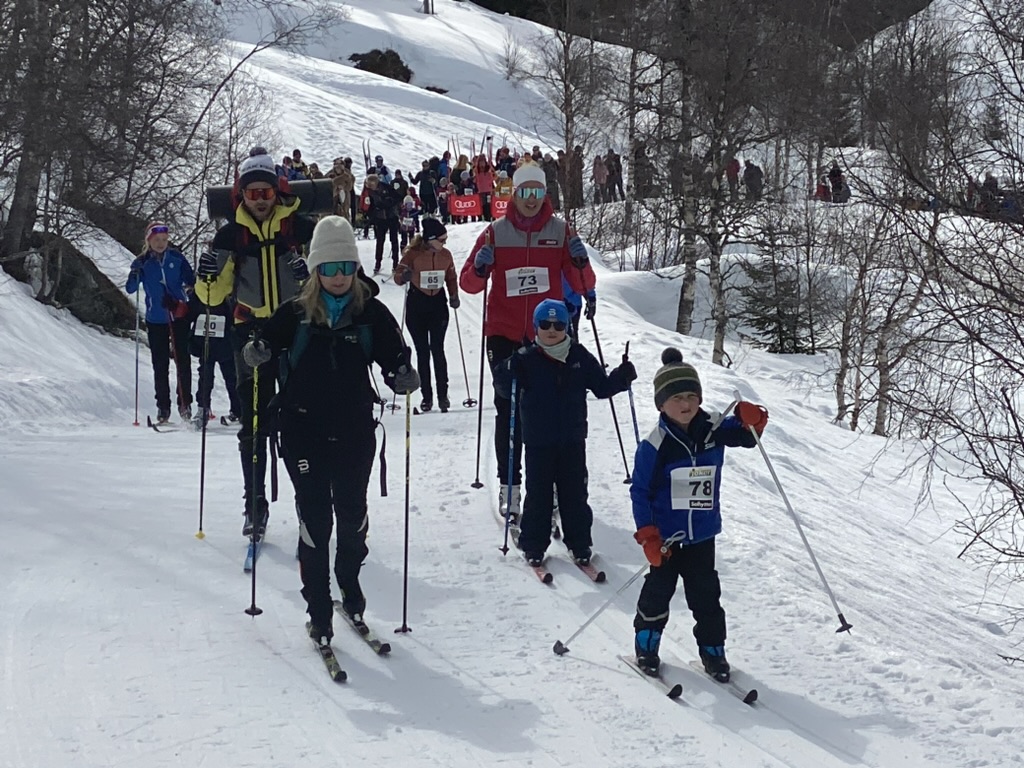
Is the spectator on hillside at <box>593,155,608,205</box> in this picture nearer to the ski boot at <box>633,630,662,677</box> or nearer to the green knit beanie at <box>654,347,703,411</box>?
the green knit beanie at <box>654,347,703,411</box>

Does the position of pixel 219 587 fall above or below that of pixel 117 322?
below

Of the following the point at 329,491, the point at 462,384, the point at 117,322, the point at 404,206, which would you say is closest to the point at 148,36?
the point at 117,322

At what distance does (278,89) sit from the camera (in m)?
50.9

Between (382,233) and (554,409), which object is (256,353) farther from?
(382,233)

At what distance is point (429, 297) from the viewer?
40.1ft

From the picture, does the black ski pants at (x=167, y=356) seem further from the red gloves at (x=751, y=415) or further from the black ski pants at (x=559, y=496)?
the red gloves at (x=751, y=415)

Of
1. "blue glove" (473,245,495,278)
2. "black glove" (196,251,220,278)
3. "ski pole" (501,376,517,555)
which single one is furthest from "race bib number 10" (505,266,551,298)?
"black glove" (196,251,220,278)

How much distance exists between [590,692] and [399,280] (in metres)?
6.60

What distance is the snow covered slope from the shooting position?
201 inches

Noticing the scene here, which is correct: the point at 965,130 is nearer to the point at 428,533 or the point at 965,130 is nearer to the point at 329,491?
the point at 428,533

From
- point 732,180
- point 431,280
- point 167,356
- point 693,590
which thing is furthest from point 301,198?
point 732,180

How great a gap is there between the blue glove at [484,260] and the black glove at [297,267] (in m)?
1.39

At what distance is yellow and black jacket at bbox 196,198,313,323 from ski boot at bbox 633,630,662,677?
9.91 ft

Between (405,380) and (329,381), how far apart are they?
37 cm
